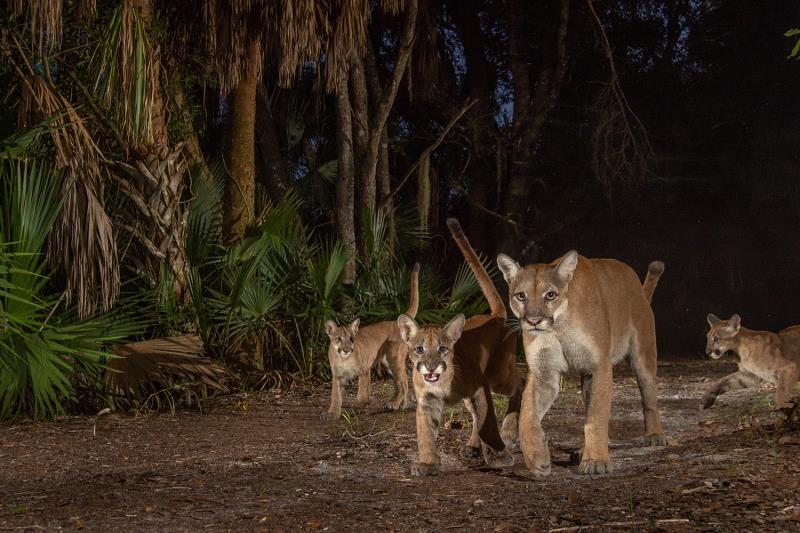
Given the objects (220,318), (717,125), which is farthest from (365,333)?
(717,125)

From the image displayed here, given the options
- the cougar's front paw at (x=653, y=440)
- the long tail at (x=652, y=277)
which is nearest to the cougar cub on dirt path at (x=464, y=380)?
the cougar's front paw at (x=653, y=440)

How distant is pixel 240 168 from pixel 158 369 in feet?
9.55

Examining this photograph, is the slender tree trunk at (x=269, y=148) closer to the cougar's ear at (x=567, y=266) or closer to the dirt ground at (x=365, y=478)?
the dirt ground at (x=365, y=478)

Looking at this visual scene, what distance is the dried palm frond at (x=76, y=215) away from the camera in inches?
344

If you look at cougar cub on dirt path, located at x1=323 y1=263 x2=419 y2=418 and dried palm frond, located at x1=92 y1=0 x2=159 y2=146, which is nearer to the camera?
cougar cub on dirt path, located at x1=323 y1=263 x2=419 y2=418

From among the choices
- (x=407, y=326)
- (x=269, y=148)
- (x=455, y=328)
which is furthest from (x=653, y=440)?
(x=269, y=148)

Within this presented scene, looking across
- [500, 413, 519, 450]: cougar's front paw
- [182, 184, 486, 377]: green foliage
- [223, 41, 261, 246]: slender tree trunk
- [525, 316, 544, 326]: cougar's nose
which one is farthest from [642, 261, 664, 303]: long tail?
[223, 41, 261, 246]: slender tree trunk

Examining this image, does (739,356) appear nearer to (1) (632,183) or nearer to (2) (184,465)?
(2) (184,465)

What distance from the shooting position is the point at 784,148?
1788cm

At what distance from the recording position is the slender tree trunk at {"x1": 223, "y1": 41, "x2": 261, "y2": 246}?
11.3 m

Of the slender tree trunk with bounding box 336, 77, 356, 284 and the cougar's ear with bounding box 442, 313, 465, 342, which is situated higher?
the slender tree trunk with bounding box 336, 77, 356, 284

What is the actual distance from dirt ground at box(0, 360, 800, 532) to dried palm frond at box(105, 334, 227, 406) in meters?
0.38

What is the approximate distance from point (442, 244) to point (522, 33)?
3941mm

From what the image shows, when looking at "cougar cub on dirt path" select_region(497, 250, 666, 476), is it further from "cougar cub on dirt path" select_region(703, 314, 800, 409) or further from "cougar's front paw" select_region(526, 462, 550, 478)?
"cougar cub on dirt path" select_region(703, 314, 800, 409)
